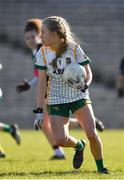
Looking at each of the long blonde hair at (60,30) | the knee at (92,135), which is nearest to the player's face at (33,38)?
the long blonde hair at (60,30)

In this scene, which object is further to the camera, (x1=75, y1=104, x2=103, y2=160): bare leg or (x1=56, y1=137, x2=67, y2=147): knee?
(x1=56, y1=137, x2=67, y2=147): knee

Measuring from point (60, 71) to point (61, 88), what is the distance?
0.18 metres

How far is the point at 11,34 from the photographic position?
68.9ft

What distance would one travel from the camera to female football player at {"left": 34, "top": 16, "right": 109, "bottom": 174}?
291 inches

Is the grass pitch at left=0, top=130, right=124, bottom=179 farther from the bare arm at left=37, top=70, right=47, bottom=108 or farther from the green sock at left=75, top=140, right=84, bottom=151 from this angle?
the bare arm at left=37, top=70, right=47, bottom=108

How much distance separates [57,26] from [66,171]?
1.47 m

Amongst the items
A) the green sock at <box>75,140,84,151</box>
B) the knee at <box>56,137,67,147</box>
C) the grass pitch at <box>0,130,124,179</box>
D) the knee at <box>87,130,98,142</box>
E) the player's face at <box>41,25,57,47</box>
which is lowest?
the grass pitch at <box>0,130,124,179</box>

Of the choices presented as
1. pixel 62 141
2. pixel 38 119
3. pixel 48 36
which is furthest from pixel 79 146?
pixel 48 36

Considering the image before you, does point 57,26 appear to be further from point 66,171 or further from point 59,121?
point 66,171

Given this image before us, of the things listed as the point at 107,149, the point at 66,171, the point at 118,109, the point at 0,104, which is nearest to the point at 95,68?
the point at 118,109

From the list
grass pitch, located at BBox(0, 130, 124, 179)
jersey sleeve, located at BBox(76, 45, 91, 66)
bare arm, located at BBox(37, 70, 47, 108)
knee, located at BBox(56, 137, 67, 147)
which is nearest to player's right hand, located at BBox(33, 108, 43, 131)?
bare arm, located at BBox(37, 70, 47, 108)

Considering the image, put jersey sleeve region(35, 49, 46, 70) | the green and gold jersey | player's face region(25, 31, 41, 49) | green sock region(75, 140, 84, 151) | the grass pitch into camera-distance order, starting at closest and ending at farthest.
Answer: the grass pitch
the green and gold jersey
jersey sleeve region(35, 49, 46, 70)
green sock region(75, 140, 84, 151)
player's face region(25, 31, 41, 49)

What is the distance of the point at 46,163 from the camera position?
9.20m

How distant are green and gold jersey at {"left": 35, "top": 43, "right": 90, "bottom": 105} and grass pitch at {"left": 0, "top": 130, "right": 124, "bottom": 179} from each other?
28.4 inches
